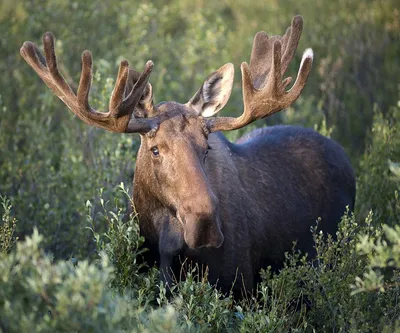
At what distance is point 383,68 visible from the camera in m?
11.2

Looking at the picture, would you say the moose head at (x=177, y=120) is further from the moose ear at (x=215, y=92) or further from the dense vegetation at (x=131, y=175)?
the dense vegetation at (x=131, y=175)

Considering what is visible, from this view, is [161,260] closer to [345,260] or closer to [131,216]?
[131,216]

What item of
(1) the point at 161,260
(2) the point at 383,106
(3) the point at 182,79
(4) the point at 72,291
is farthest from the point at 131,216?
(2) the point at 383,106

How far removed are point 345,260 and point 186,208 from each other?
1.15m

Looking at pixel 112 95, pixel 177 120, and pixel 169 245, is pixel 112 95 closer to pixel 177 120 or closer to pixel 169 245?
pixel 177 120

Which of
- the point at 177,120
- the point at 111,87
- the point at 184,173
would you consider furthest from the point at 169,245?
the point at 111,87

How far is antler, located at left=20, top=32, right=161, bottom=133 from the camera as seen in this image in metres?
4.91

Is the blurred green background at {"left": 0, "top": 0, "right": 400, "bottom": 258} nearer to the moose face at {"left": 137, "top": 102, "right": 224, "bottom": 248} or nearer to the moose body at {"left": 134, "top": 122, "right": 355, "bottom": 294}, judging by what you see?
the moose body at {"left": 134, "top": 122, "right": 355, "bottom": 294}

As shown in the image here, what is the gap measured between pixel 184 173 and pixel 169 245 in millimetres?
585

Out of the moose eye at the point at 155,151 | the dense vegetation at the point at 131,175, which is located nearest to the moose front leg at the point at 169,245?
the dense vegetation at the point at 131,175

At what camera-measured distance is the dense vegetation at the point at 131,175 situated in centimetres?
367

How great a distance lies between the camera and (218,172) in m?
5.55

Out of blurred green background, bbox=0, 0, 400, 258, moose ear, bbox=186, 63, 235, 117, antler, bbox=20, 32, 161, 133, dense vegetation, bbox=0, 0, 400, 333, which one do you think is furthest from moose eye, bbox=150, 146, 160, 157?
blurred green background, bbox=0, 0, 400, 258

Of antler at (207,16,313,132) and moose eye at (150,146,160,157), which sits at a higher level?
antler at (207,16,313,132)
